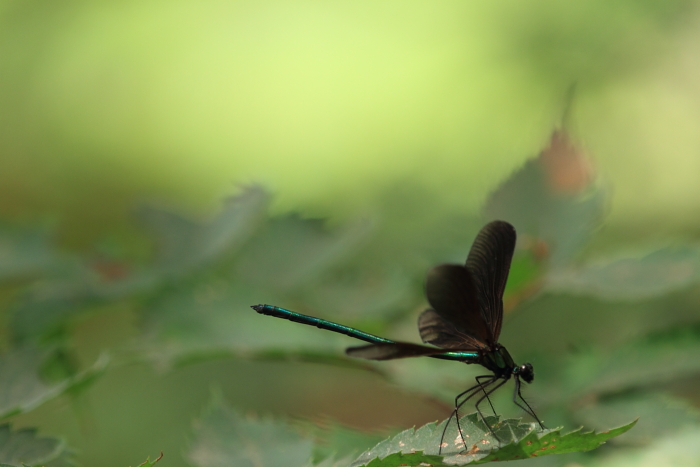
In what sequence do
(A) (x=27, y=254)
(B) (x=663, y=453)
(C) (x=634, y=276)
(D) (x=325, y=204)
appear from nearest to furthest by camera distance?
1. (B) (x=663, y=453)
2. (C) (x=634, y=276)
3. (A) (x=27, y=254)
4. (D) (x=325, y=204)

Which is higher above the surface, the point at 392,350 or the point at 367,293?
the point at 367,293

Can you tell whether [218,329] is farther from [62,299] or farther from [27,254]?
[27,254]

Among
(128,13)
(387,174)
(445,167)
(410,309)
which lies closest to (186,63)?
(128,13)

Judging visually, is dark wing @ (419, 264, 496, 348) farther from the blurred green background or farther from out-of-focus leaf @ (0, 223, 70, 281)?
out-of-focus leaf @ (0, 223, 70, 281)

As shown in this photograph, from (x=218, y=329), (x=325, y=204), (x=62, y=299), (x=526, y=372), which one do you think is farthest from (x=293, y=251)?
(x=325, y=204)

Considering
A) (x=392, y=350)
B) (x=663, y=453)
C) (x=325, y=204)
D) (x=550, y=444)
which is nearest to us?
(x=550, y=444)

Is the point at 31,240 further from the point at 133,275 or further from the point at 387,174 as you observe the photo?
the point at 387,174

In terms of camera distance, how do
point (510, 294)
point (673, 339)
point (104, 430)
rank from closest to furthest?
1. point (673, 339)
2. point (510, 294)
3. point (104, 430)
